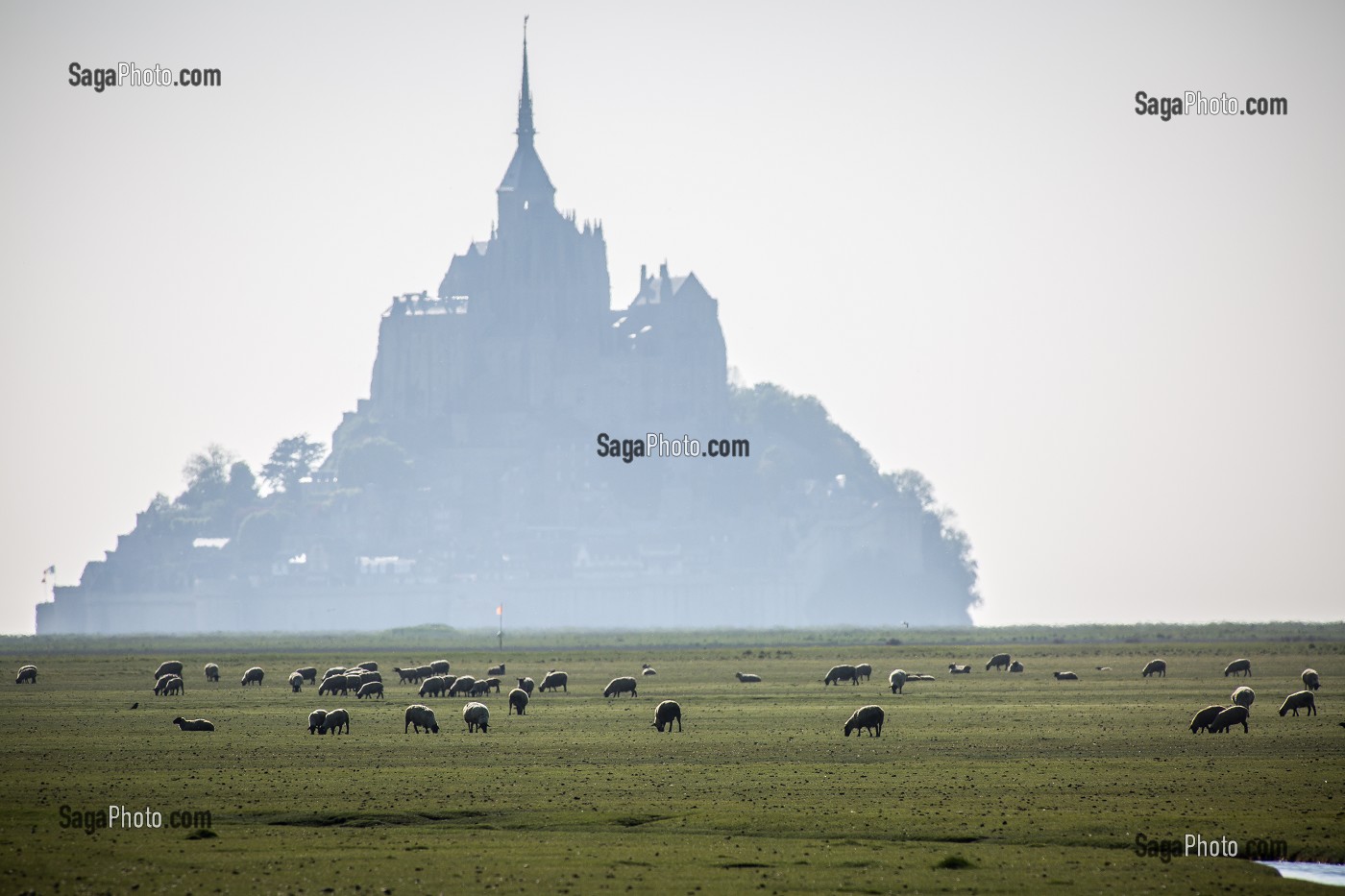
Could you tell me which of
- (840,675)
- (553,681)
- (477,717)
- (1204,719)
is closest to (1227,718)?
(1204,719)

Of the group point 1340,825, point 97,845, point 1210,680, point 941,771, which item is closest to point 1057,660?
point 1210,680

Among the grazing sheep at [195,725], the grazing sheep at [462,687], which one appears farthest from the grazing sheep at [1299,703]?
the grazing sheep at [195,725]

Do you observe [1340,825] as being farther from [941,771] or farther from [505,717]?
[505,717]

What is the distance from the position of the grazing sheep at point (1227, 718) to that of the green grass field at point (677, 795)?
0.96 m

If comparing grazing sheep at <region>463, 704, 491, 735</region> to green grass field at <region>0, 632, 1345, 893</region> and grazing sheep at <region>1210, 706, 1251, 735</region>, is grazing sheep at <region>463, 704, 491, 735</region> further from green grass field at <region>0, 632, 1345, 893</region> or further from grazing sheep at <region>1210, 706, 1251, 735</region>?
grazing sheep at <region>1210, 706, 1251, 735</region>

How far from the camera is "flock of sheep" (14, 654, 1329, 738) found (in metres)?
57.5

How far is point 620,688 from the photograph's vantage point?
258 ft

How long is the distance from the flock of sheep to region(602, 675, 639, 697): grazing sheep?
0.04 meters

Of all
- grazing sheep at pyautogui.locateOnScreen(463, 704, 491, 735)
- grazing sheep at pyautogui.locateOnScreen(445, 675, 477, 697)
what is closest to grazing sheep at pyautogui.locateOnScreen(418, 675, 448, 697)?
grazing sheep at pyautogui.locateOnScreen(445, 675, 477, 697)

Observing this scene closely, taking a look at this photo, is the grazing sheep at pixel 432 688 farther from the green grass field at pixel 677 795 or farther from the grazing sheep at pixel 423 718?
the grazing sheep at pixel 423 718

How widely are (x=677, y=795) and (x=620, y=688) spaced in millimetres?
35194

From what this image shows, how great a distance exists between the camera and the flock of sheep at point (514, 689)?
57.5 metres

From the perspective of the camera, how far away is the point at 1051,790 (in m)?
43.8

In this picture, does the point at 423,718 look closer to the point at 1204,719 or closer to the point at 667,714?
the point at 667,714
